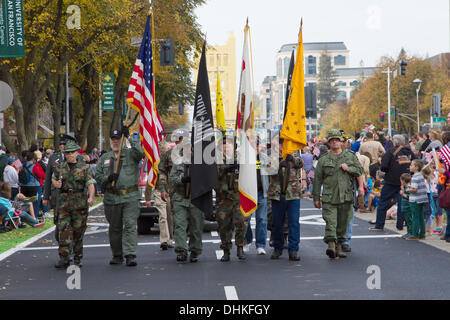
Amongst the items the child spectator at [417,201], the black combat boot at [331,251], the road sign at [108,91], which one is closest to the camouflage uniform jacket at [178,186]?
the black combat boot at [331,251]

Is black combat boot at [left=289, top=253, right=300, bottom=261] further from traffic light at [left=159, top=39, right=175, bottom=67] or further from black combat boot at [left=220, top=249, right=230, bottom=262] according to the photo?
traffic light at [left=159, top=39, right=175, bottom=67]

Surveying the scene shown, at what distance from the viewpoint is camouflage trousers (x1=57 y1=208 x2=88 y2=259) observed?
1059 centimetres

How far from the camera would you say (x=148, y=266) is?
34.0ft

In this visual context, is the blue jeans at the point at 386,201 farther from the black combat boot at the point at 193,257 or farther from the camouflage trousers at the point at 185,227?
the black combat boot at the point at 193,257

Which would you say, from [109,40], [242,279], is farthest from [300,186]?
[109,40]

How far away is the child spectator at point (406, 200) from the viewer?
13.2m

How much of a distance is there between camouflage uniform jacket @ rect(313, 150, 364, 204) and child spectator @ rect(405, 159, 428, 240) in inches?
91.3

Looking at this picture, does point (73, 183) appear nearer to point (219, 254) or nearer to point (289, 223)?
point (219, 254)

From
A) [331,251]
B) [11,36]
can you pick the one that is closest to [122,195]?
[331,251]

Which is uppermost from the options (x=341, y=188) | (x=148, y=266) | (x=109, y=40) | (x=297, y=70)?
(x=109, y=40)

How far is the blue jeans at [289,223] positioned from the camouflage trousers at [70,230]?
2.89m
